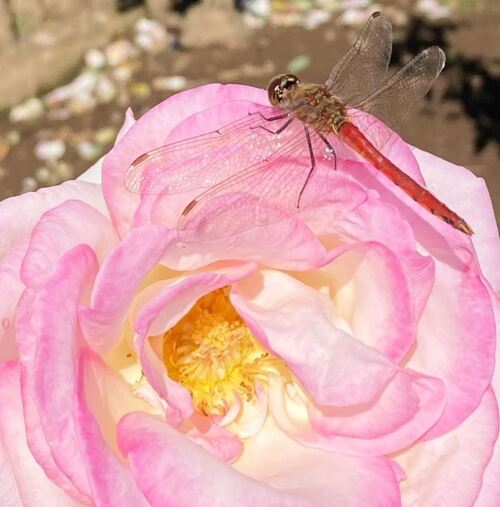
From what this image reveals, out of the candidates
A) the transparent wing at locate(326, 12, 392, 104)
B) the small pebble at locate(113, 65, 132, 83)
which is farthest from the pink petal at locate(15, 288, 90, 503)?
the small pebble at locate(113, 65, 132, 83)

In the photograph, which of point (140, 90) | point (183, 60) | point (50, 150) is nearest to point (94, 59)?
point (140, 90)

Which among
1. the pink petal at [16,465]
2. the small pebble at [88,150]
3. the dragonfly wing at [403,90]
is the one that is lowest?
the small pebble at [88,150]

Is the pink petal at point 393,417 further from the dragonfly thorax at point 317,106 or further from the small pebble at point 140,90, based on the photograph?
the small pebble at point 140,90

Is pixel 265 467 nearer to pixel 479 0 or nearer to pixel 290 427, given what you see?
pixel 290 427

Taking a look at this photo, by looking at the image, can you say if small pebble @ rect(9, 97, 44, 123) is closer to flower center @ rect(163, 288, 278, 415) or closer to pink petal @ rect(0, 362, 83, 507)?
flower center @ rect(163, 288, 278, 415)

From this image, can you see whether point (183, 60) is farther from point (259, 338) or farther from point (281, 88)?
point (259, 338)

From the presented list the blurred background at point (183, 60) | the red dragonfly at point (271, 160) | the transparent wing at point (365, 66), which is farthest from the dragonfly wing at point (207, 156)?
the blurred background at point (183, 60)
